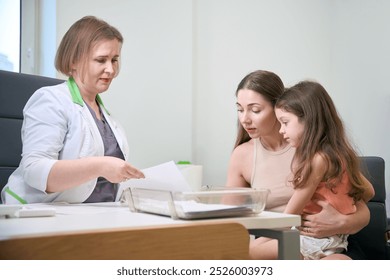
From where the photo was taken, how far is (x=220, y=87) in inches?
110

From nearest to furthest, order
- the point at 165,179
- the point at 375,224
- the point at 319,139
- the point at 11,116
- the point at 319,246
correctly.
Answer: the point at 165,179, the point at 319,246, the point at 319,139, the point at 375,224, the point at 11,116

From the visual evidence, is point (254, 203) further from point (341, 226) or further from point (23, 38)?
point (23, 38)

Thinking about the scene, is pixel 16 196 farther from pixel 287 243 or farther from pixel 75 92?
pixel 287 243

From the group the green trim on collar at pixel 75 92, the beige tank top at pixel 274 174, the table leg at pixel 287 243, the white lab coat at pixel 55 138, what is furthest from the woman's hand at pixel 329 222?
the green trim on collar at pixel 75 92

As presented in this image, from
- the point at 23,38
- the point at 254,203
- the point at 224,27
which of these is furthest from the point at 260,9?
the point at 254,203

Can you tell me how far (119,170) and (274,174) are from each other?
0.58m

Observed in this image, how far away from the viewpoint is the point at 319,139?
1394mm

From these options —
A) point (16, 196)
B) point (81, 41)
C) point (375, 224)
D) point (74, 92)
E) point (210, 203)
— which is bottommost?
point (375, 224)

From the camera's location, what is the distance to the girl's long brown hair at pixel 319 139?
52.4 inches

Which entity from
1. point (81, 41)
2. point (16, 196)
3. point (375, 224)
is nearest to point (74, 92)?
point (81, 41)

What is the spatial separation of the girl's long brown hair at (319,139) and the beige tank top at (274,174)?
0.35 feet

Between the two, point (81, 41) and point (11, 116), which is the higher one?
point (81, 41)

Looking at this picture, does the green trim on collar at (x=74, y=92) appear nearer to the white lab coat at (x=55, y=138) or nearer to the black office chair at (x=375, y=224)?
the white lab coat at (x=55, y=138)

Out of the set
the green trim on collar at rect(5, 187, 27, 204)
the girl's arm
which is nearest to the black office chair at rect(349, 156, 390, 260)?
the girl's arm
